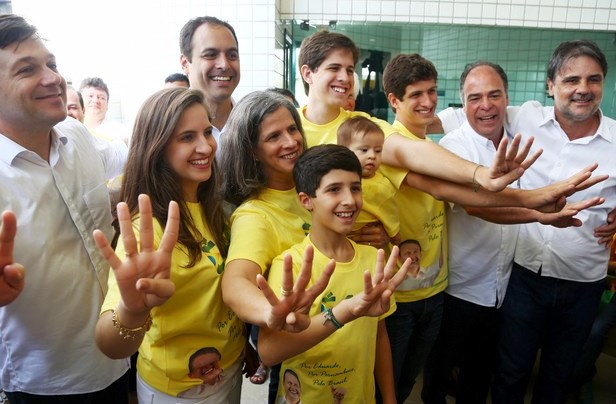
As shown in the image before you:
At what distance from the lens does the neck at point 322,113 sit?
1812 mm

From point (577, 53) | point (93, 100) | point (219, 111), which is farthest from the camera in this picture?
point (93, 100)

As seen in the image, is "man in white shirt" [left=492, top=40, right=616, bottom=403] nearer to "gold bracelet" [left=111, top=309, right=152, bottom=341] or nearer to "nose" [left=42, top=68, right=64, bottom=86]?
"gold bracelet" [left=111, top=309, right=152, bottom=341]

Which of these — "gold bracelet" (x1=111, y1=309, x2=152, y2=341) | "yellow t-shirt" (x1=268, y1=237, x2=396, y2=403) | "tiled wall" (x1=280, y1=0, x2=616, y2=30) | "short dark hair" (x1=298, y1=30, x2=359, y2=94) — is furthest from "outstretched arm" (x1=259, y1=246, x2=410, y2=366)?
"tiled wall" (x1=280, y1=0, x2=616, y2=30)

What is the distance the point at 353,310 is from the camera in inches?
36.2

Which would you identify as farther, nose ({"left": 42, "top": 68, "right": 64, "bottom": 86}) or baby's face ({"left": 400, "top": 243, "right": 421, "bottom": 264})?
baby's face ({"left": 400, "top": 243, "right": 421, "bottom": 264})

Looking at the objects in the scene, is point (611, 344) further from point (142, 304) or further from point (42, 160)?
point (42, 160)

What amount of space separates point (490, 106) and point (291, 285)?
1.36m

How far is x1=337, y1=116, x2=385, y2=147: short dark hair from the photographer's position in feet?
5.10

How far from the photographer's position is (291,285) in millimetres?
838

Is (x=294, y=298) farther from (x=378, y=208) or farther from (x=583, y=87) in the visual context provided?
(x=583, y=87)

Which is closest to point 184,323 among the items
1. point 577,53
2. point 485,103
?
point 485,103

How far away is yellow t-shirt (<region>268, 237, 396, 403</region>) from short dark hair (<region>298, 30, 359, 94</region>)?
38.9 inches

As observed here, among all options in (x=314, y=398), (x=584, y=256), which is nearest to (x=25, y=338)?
(x=314, y=398)

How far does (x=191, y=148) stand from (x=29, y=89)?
46 centimetres
